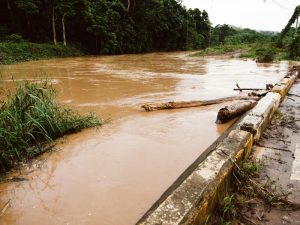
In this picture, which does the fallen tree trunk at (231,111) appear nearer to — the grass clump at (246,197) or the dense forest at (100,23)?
the grass clump at (246,197)

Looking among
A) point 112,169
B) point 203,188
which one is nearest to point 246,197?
point 203,188

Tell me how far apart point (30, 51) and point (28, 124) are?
20.4 meters

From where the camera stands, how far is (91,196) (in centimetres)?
293

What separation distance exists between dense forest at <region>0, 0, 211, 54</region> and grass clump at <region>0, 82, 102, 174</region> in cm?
2055

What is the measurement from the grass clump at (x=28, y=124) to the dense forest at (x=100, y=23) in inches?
809

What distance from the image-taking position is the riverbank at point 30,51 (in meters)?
19.7

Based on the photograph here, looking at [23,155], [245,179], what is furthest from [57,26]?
[245,179]

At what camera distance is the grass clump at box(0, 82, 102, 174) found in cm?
351

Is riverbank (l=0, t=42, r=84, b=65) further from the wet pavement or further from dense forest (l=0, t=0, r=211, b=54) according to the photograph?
the wet pavement

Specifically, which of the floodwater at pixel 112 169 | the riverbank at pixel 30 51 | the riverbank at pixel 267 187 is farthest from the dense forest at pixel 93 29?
the riverbank at pixel 267 187

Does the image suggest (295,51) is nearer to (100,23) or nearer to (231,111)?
(100,23)

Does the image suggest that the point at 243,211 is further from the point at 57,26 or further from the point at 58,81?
the point at 57,26

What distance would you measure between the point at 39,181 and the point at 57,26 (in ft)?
87.4

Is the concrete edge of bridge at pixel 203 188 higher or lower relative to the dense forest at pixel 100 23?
lower
